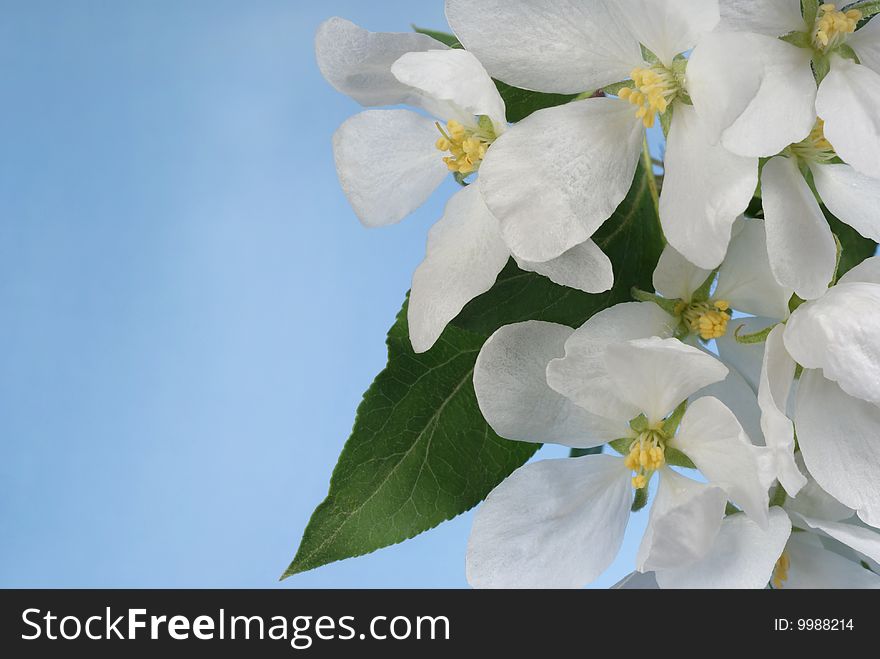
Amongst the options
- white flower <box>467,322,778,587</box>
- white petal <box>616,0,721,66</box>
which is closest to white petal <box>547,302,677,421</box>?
white flower <box>467,322,778,587</box>

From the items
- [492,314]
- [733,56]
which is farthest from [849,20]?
[492,314]

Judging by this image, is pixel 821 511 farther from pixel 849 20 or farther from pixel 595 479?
pixel 849 20

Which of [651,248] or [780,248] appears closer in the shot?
[780,248]

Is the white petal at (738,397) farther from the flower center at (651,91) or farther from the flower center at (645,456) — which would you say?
the flower center at (651,91)

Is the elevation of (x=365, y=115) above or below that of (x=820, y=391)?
above

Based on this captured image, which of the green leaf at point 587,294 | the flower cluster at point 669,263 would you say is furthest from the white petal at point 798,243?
the green leaf at point 587,294

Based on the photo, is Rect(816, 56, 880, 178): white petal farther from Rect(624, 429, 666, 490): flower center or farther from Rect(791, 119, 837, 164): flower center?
Rect(624, 429, 666, 490): flower center
